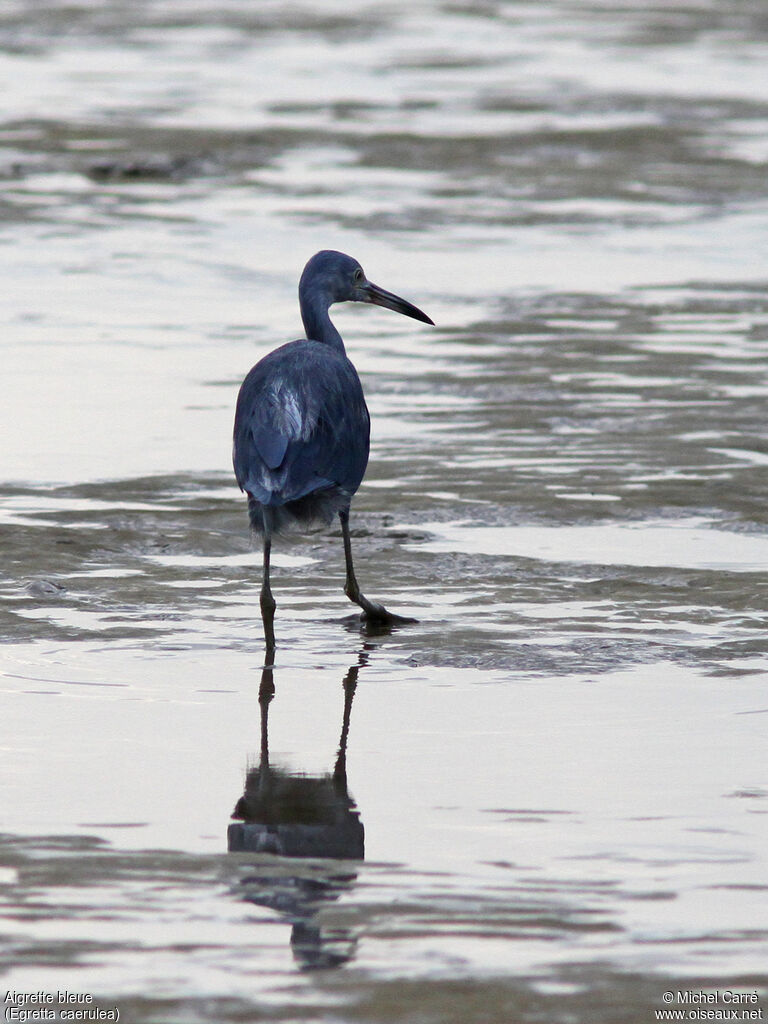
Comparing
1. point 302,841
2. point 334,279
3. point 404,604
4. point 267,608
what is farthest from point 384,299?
point 302,841

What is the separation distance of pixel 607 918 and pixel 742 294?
992 cm

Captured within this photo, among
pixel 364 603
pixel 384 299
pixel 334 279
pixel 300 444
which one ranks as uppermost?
pixel 334 279

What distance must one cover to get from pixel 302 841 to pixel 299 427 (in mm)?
2296

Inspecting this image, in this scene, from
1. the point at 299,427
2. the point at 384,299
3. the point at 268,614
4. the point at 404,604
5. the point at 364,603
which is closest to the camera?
the point at 268,614

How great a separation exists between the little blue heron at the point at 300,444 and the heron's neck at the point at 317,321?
1.66 feet

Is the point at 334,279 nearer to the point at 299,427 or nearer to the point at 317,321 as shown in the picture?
the point at 317,321

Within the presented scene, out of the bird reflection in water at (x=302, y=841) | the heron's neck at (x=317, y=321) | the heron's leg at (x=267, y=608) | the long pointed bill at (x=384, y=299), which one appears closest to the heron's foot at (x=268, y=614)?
the heron's leg at (x=267, y=608)

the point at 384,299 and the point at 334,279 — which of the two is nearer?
the point at 334,279

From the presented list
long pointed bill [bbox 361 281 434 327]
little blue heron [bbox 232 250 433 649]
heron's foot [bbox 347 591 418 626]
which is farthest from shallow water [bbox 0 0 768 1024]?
long pointed bill [bbox 361 281 434 327]

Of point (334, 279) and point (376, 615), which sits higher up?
point (334, 279)

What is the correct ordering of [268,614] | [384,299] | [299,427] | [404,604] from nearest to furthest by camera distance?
1. [268,614]
2. [299,427]
3. [404,604]
4. [384,299]

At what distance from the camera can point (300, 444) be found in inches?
289

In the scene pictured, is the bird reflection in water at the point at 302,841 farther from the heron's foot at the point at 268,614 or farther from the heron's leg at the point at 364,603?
the heron's leg at the point at 364,603

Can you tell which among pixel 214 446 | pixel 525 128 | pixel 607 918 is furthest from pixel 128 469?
pixel 525 128
